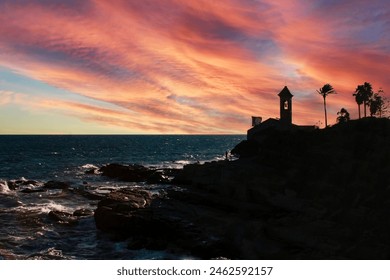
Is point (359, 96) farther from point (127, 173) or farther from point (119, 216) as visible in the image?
point (119, 216)

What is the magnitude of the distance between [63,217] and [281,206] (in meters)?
20.4

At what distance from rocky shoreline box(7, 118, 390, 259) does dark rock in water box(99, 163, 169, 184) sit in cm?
1582

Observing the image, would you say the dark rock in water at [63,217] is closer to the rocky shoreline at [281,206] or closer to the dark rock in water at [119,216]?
the rocky shoreline at [281,206]

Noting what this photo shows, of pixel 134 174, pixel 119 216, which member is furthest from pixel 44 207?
pixel 134 174

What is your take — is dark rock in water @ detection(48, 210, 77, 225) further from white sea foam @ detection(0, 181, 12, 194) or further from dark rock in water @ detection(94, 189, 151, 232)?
white sea foam @ detection(0, 181, 12, 194)

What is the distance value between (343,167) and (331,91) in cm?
3874

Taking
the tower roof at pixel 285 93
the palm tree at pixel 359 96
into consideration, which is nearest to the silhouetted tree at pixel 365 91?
the palm tree at pixel 359 96

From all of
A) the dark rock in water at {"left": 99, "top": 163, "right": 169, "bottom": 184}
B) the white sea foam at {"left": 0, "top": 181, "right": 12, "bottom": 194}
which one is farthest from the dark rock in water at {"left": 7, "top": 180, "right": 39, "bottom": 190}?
the dark rock in water at {"left": 99, "top": 163, "right": 169, "bottom": 184}

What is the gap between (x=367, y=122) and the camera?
42.4 metres

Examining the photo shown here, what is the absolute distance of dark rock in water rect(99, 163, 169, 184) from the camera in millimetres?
65250

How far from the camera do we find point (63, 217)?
120ft

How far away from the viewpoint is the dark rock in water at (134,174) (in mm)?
65250
